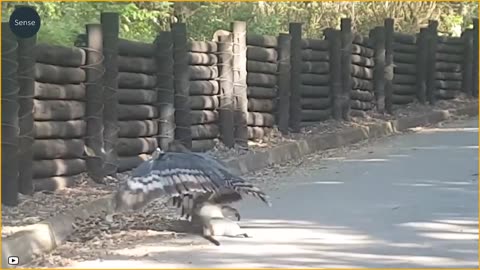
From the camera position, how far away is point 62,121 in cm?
952

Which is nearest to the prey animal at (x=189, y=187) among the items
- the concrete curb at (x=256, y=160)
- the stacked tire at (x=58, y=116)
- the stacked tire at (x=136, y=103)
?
the concrete curb at (x=256, y=160)

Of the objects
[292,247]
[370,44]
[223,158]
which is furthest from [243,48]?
[292,247]

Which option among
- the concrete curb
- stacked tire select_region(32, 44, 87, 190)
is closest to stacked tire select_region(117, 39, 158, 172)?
stacked tire select_region(32, 44, 87, 190)

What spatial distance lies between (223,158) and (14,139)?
397 centimetres

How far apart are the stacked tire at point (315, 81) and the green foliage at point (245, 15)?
2543 millimetres

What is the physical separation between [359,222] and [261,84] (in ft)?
17.4

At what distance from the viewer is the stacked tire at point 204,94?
12.1 meters

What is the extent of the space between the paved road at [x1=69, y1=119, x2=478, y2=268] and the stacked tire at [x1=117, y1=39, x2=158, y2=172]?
5.29 feet

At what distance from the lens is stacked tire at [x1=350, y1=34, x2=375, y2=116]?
1628 centimetres

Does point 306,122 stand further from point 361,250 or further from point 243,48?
point 361,250

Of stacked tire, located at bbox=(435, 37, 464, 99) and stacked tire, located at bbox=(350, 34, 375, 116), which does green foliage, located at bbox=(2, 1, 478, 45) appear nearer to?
stacked tire, located at bbox=(350, 34, 375, 116)

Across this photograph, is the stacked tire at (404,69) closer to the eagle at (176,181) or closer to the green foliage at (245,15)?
the green foliage at (245,15)

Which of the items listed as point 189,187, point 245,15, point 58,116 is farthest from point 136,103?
point 245,15

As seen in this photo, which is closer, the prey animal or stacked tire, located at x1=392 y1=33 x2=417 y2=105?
the prey animal
